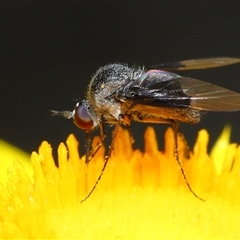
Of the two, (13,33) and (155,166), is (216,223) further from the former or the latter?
(13,33)

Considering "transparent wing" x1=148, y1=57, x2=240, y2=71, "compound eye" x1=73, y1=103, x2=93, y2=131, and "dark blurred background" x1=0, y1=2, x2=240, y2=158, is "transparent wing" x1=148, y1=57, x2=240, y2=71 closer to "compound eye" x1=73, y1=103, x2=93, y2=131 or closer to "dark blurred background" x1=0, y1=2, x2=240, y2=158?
"compound eye" x1=73, y1=103, x2=93, y2=131

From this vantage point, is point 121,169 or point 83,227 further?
point 121,169

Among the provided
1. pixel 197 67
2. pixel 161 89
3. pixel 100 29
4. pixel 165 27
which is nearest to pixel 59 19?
pixel 100 29

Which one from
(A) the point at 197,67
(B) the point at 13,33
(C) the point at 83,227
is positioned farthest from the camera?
(B) the point at 13,33

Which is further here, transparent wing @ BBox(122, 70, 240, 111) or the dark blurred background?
the dark blurred background

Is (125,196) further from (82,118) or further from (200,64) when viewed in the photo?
(200,64)

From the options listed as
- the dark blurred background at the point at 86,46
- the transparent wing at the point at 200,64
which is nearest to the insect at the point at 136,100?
the transparent wing at the point at 200,64

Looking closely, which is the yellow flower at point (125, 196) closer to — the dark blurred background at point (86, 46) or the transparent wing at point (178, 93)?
the transparent wing at point (178, 93)

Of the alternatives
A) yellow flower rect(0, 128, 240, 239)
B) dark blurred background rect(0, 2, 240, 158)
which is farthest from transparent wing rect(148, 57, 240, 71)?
dark blurred background rect(0, 2, 240, 158)
